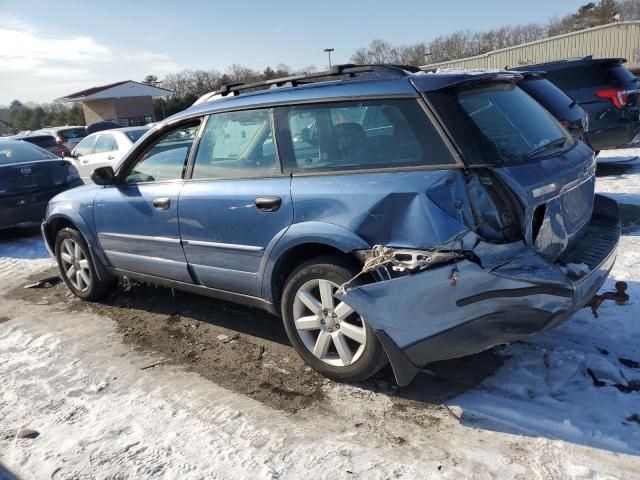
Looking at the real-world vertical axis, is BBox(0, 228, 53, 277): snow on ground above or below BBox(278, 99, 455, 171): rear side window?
below

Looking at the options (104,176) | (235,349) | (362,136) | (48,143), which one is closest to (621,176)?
(362,136)

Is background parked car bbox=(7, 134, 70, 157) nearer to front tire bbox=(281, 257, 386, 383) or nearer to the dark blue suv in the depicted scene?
the dark blue suv

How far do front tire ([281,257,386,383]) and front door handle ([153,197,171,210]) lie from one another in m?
1.27

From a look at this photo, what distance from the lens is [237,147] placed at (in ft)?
12.6

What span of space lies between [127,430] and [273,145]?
193 cm

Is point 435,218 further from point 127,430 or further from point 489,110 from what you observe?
point 127,430

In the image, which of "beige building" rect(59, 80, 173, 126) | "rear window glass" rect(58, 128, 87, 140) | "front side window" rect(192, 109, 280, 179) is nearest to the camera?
"front side window" rect(192, 109, 280, 179)

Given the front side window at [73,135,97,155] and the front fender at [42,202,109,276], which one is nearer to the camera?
the front fender at [42,202,109,276]

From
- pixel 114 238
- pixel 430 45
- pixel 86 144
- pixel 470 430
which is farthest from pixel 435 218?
pixel 430 45

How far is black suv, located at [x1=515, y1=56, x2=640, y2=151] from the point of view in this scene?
29.8 feet

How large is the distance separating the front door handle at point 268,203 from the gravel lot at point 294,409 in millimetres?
1091

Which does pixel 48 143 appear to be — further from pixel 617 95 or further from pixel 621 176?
pixel 621 176

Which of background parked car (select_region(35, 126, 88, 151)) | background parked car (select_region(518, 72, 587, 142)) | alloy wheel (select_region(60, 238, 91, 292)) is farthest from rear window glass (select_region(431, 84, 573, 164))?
Result: background parked car (select_region(35, 126, 88, 151))

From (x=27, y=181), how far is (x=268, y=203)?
6181mm
